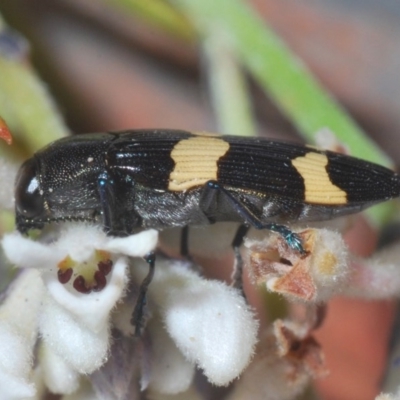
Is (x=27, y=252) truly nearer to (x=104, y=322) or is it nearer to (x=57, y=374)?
(x=104, y=322)

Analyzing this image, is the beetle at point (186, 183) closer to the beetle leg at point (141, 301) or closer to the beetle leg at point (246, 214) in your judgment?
the beetle leg at point (246, 214)

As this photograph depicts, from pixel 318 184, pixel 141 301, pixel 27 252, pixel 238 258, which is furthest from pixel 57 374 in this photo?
pixel 318 184

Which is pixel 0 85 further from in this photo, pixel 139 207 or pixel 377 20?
pixel 377 20

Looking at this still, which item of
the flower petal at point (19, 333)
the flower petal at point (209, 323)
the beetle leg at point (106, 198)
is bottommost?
the flower petal at point (19, 333)

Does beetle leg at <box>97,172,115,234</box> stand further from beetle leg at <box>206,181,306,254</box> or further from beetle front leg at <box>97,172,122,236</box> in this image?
beetle leg at <box>206,181,306,254</box>

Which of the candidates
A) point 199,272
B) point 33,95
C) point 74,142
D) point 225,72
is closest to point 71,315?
point 199,272

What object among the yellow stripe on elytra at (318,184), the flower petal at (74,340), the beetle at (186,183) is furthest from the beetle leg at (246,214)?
the flower petal at (74,340)

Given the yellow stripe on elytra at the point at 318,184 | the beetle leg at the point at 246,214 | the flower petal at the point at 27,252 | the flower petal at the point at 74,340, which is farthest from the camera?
the yellow stripe on elytra at the point at 318,184
